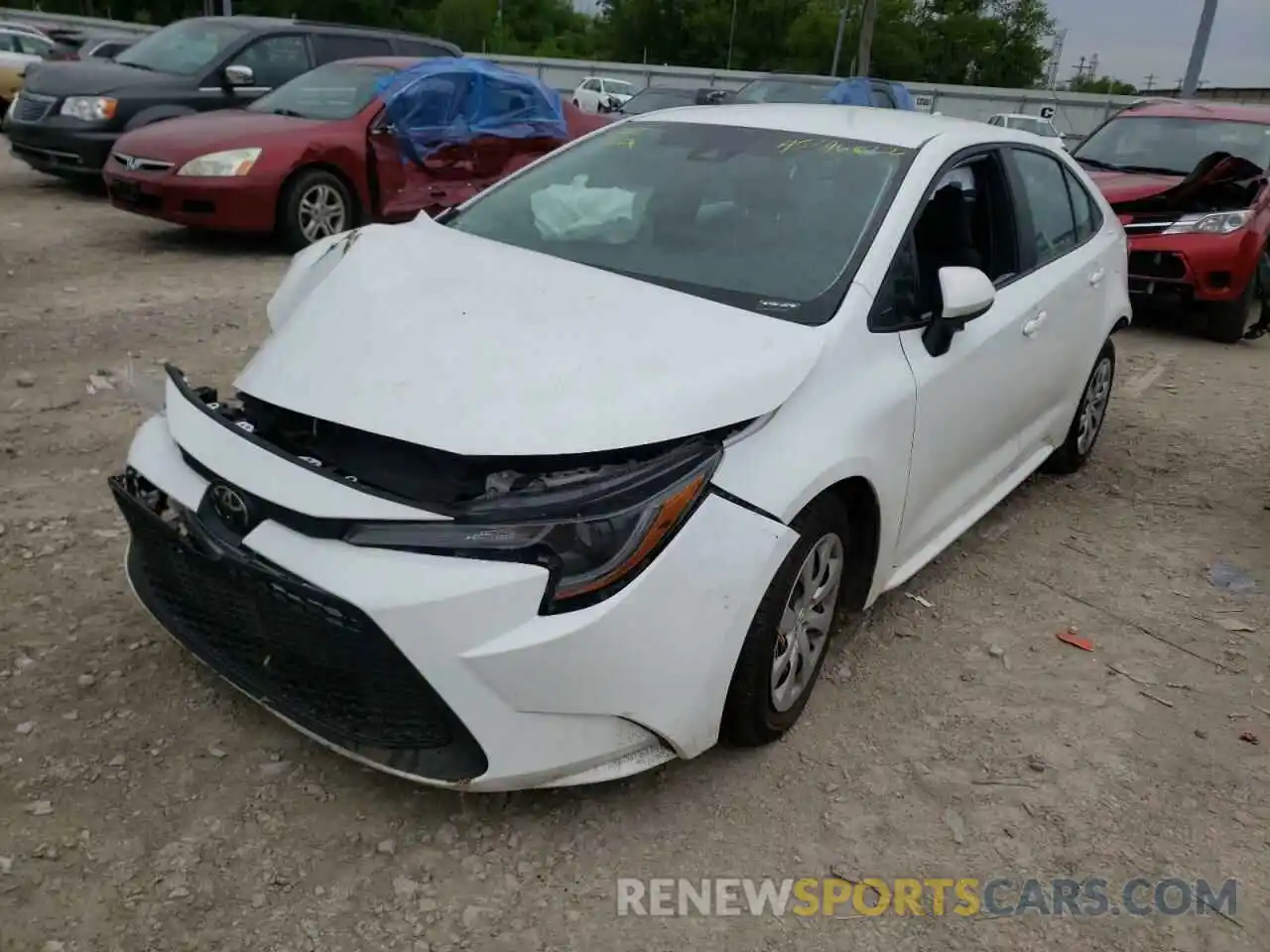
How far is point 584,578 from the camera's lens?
2225 millimetres

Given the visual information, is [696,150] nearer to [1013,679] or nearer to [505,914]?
[1013,679]

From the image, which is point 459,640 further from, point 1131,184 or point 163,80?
point 163,80

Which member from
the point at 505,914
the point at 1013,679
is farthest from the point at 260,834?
the point at 1013,679

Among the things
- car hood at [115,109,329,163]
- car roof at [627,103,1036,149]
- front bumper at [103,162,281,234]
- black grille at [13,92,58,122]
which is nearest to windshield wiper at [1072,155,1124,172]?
car roof at [627,103,1036,149]

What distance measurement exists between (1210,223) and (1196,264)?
337 mm

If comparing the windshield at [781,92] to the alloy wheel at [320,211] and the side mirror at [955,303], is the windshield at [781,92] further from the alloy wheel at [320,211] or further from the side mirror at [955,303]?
the side mirror at [955,303]

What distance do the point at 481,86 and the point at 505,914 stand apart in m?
7.60

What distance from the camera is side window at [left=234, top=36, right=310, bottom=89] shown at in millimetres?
9867

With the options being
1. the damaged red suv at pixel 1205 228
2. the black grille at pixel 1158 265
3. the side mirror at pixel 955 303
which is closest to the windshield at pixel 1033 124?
the damaged red suv at pixel 1205 228

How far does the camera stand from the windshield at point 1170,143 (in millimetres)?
8414

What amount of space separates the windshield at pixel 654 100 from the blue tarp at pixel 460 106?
6703 millimetres

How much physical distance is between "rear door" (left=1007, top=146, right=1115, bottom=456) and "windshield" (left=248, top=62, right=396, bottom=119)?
5737 mm

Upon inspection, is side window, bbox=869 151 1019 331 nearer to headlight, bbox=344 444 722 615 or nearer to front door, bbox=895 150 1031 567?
front door, bbox=895 150 1031 567

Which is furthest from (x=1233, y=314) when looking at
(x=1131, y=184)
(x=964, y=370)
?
(x=964, y=370)
